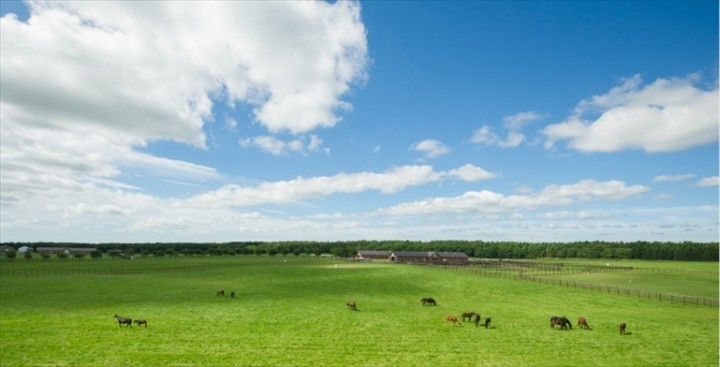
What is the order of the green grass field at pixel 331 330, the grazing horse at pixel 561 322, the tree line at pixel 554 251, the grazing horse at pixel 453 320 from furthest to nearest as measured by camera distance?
1. the tree line at pixel 554 251
2. the grazing horse at pixel 453 320
3. the grazing horse at pixel 561 322
4. the green grass field at pixel 331 330

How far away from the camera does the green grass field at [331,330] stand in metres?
21.1

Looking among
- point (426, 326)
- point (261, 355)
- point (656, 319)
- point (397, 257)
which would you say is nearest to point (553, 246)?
point (397, 257)

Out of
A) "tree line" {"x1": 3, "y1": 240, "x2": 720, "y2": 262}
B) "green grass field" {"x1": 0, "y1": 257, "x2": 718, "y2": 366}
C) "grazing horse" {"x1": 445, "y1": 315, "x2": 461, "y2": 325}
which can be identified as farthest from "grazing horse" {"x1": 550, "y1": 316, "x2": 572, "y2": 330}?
"tree line" {"x1": 3, "y1": 240, "x2": 720, "y2": 262}

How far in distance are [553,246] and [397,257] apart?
97471mm

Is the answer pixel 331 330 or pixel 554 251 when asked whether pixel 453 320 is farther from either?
pixel 554 251

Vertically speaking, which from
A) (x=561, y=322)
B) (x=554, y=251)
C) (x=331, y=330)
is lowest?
(x=554, y=251)

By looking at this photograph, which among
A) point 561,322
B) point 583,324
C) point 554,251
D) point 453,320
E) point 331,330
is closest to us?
point 331,330

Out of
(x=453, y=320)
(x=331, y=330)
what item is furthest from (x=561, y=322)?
(x=331, y=330)

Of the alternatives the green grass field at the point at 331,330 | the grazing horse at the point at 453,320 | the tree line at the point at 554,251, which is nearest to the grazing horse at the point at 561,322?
the green grass field at the point at 331,330

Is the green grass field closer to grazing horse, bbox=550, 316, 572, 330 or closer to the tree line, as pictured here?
grazing horse, bbox=550, 316, 572, 330

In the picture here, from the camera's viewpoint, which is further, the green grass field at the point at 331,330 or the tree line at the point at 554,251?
the tree line at the point at 554,251

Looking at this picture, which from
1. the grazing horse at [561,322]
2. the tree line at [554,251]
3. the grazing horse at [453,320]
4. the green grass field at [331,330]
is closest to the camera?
the green grass field at [331,330]

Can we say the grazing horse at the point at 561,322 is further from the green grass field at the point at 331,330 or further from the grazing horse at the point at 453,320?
the grazing horse at the point at 453,320

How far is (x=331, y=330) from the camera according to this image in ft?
88.8
